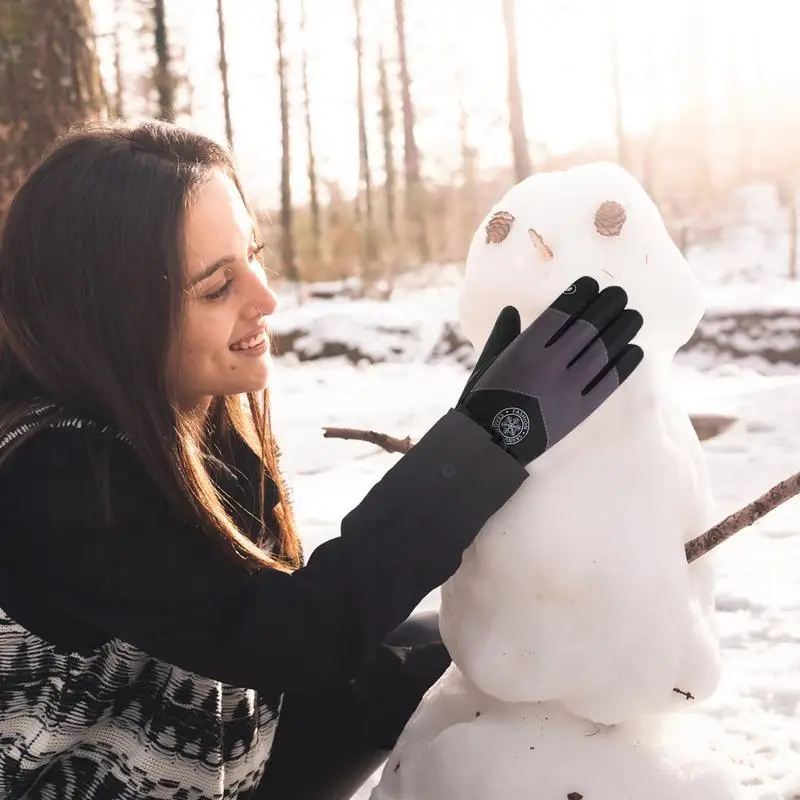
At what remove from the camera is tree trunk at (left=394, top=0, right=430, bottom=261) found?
1359 cm

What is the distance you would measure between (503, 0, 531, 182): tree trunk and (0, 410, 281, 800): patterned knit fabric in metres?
9.68

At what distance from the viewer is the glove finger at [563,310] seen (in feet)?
3.64

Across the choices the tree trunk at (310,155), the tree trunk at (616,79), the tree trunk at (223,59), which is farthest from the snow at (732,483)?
the tree trunk at (616,79)

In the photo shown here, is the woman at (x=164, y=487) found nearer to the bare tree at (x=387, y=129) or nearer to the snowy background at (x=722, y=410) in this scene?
the snowy background at (x=722, y=410)

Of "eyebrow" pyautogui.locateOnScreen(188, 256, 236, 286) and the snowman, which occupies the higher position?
"eyebrow" pyautogui.locateOnScreen(188, 256, 236, 286)

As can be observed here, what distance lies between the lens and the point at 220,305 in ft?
4.11

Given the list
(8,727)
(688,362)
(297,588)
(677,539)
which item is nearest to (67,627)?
(8,727)

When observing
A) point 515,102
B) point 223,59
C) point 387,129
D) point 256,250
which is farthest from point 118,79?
point 256,250

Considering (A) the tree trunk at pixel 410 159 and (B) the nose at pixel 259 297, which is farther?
(A) the tree trunk at pixel 410 159

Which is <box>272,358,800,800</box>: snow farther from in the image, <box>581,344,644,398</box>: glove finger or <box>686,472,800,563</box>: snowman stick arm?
<box>581,344,644,398</box>: glove finger

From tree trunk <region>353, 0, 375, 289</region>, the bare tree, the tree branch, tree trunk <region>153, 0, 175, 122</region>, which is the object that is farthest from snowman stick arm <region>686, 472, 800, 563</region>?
the bare tree

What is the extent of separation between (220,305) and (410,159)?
1434cm

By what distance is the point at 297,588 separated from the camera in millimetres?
1096

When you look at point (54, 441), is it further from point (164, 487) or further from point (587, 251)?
point (587, 251)
